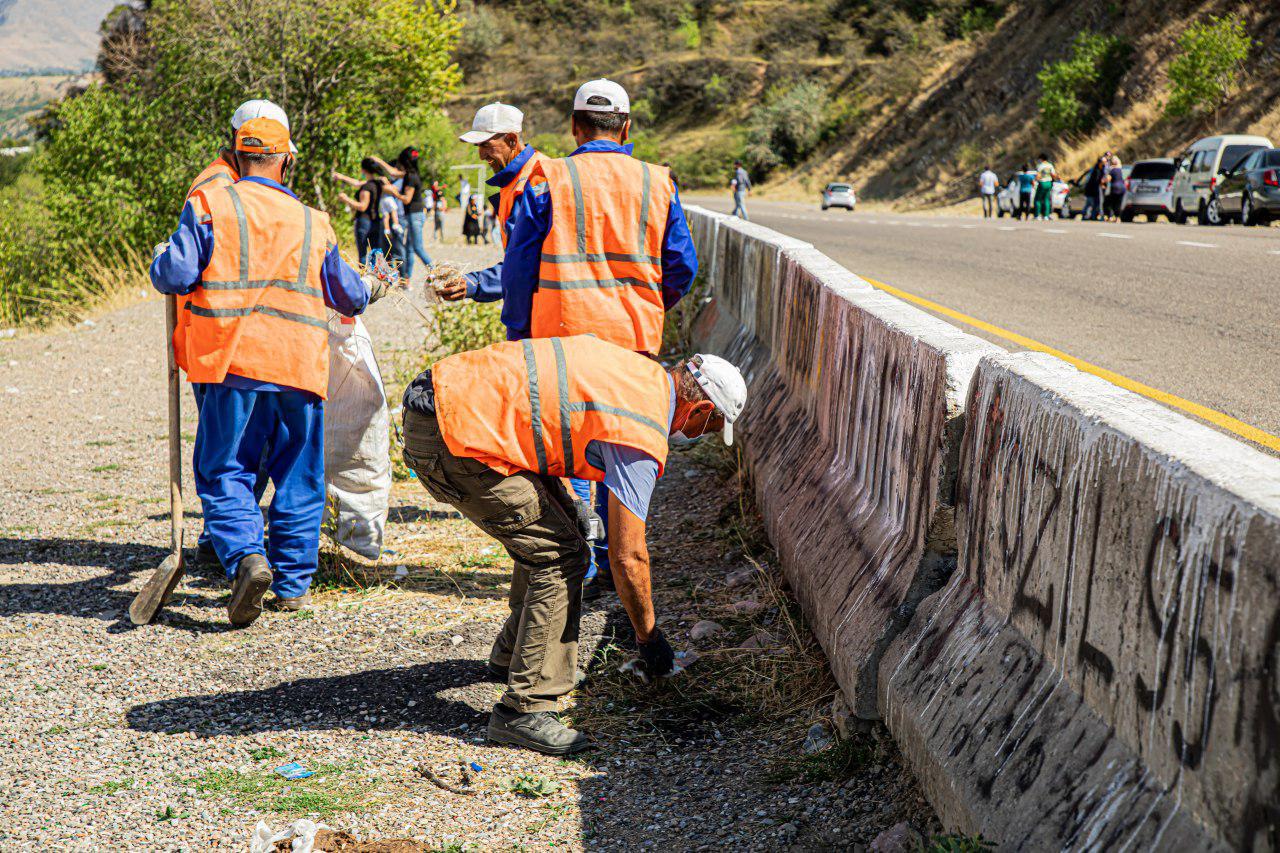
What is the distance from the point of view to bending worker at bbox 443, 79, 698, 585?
477 cm

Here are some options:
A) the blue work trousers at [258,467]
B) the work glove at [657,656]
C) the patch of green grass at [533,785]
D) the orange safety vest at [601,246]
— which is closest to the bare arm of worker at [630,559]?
the work glove at [657,656]

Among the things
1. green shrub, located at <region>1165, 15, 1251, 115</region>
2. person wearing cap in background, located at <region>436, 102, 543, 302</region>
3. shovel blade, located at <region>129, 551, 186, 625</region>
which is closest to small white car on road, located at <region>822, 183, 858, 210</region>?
green shrub, located at <region>1165, 15, 1251, 115</region>

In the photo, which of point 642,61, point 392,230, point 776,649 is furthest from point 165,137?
point 642,61

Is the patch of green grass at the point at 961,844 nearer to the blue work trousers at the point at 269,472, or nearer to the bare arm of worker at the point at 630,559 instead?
the bare arm of worker at the point at 630,559

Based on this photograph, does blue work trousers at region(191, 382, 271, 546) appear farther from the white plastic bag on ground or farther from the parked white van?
the parked white van

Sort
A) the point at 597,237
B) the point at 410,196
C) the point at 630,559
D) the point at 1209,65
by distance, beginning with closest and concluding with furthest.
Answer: the point at 630,559 < the point at 597,237 < the point at 410,196 < the point at 1209,65

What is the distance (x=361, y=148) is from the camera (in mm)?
17984

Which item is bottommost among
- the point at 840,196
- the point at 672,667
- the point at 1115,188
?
the point at 672,667

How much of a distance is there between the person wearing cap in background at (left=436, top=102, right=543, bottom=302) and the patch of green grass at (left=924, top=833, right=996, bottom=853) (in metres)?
3.10

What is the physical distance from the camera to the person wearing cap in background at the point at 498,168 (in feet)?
16.8

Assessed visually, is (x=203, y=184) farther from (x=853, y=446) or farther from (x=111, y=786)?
(x=853, y=446)

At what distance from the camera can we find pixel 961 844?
8.24ft

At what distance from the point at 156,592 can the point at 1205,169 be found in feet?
78.0

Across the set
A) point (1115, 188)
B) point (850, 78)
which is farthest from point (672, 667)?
point (850, 78)
